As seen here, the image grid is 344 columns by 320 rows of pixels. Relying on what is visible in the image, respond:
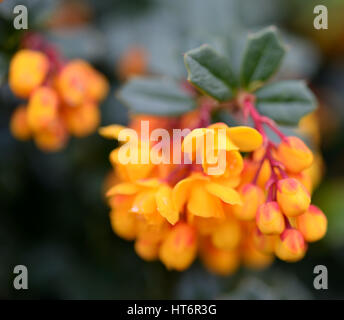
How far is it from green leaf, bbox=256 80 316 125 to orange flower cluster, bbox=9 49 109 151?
0.51 m

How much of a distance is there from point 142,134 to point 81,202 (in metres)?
0.71

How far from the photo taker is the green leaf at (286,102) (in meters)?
1.30

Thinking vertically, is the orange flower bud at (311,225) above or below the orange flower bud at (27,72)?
below

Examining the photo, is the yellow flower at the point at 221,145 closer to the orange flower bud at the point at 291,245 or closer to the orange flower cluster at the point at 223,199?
the orange flower cluster at the point at 223,199

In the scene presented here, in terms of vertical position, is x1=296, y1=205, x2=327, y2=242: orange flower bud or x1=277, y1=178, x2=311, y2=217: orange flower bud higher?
x1=277, y1=178, x2=311, y2=217: orange flower bud

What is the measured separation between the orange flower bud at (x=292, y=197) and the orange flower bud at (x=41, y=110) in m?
0.65

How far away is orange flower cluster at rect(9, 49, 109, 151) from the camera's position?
4.48 feet

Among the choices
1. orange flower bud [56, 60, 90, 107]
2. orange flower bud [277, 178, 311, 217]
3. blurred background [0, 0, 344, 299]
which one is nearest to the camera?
orange flower bud [277, 178, 311, 217]

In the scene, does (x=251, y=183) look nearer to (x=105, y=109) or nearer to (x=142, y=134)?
(x=142, y=134)

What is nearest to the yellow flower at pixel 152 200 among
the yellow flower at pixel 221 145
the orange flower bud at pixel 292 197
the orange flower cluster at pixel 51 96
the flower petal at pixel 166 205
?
the flower petal at pixel 166 205

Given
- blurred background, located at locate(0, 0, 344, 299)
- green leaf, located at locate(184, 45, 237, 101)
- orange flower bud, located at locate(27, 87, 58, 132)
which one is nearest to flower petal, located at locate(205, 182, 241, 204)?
green leaf, located at locate(184, 45, 237, 101)

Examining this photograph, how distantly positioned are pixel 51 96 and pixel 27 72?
3.6 inches

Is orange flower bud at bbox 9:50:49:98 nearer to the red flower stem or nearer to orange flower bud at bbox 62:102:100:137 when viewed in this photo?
orange flower bud at bbox 62:102:100:137

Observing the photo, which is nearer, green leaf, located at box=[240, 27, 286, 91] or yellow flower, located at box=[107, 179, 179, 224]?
yellow flower, located at box=[107, 179, 179, 224]
